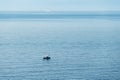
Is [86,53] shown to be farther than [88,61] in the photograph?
Yes

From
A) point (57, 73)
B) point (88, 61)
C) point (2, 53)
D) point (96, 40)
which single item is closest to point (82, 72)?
point (57, 73)

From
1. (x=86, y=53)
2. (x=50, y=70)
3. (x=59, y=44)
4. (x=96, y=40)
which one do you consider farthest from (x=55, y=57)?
(x=96, y=40)

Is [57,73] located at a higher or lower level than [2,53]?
higher

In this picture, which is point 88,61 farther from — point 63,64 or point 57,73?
point 57,73

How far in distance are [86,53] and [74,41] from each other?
115ft

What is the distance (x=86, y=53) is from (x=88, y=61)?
50.6 feet

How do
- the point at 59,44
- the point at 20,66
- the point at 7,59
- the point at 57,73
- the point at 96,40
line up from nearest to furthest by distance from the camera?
the point at 57,73 < the point at 20,66 < the point at 7,59 < the point at 59,44 < the point at 96,40

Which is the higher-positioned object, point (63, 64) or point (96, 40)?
A: point (63, 64)

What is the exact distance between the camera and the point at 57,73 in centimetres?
9538

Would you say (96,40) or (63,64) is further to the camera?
(96,40)

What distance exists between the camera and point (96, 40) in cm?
16638

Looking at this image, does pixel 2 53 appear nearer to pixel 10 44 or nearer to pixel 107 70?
pixel 10 44

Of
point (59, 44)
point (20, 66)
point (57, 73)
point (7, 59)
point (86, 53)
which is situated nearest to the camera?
point (57, 73)

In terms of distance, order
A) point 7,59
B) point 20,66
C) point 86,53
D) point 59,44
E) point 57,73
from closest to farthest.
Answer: point 57,73 → point 20,66 → point 7,59 → point 86,53 → point 59,44
